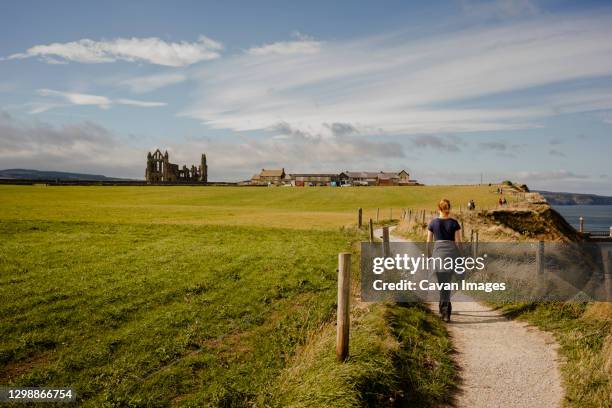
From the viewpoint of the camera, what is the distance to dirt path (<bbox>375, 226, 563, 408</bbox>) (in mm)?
8164

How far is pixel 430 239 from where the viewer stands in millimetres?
12133

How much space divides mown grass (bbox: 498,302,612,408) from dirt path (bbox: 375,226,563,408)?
25 cm

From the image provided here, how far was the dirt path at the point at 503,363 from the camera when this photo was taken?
8.16 metres

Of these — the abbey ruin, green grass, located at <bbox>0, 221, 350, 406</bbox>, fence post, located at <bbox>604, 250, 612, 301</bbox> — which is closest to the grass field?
green grass, located at <bbox>0, 221, 350, 406</bbox>

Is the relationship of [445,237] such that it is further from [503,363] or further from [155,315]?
[155,315]

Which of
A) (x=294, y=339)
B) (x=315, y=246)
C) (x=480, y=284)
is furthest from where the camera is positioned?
(x=315, y=246)

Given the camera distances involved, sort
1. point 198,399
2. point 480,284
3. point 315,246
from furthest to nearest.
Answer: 1. point 315,246
2. point 480,284
3. point 198,399

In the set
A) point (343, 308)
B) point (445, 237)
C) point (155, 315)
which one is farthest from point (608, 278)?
point (155, 315)

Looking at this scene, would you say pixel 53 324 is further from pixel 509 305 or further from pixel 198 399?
pixel 509 305

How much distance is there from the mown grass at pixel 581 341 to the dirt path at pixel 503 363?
10.0 inches

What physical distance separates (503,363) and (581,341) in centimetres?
212

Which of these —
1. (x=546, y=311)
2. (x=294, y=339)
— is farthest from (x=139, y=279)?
(x=546, y=311)

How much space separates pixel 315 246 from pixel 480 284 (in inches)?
517

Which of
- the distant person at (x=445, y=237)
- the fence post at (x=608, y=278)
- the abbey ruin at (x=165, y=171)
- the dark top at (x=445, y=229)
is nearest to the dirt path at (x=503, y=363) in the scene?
the distant person at (x=445, y=237)
